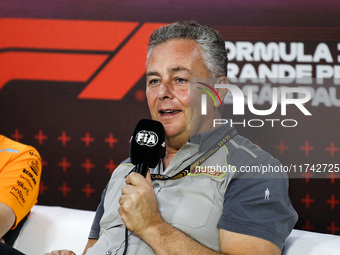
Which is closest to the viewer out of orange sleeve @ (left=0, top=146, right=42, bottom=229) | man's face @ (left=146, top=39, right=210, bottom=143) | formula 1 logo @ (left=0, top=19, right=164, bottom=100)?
man's face @ (left=146, top=39, right=210, bottom=143)

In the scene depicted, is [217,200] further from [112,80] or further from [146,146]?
[112,80]

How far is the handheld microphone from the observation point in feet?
5.57

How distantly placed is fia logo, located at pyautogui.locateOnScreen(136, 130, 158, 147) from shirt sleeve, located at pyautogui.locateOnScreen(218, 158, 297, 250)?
334 mm

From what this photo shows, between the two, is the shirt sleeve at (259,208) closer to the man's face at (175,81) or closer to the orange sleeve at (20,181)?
the man's face at (175,81)

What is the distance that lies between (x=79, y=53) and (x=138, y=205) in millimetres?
1553

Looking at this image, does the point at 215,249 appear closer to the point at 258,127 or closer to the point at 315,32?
the point at 258,127

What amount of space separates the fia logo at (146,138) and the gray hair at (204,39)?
47 cm

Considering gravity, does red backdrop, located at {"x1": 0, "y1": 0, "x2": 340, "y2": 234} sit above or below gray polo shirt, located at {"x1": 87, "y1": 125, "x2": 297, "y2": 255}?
above

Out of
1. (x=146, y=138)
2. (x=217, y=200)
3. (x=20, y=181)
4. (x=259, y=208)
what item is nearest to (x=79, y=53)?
(x=20, y=181)

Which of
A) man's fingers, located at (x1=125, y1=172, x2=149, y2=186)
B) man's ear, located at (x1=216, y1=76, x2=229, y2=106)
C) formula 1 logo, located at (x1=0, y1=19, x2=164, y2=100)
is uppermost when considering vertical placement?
formula 1 logo, located at (x1=0, y1=19, x2=164, y2=100)

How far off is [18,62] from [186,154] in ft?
5.19

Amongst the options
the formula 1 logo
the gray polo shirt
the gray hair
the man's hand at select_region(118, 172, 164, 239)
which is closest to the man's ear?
the gray hair

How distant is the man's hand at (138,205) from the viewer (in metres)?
1.66

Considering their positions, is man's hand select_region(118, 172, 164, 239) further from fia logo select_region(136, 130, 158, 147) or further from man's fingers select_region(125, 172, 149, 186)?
fia logo select_region(136, 130, 158, 147)
